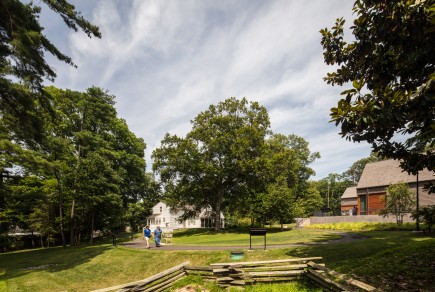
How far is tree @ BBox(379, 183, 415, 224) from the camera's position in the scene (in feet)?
A: 89.8

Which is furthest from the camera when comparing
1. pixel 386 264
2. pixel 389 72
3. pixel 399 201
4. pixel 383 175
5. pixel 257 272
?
pixel 383 175

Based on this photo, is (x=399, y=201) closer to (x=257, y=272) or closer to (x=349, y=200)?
(x=257, y=272)

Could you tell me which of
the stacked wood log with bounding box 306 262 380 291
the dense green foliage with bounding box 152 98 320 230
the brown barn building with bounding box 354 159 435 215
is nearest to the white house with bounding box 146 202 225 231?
the dense green foliage with bounding box 152 98 320 230

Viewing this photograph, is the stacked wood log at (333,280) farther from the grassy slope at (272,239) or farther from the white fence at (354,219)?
the white fence at (354,219)

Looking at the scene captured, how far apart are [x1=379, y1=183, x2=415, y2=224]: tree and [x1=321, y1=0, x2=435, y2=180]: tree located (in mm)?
20046

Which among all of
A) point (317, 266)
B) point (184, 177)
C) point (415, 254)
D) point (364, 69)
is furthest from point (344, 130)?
point (184, 177)

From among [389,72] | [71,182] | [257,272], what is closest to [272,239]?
[257,272]

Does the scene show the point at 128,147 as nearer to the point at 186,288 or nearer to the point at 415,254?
the point at 186,288

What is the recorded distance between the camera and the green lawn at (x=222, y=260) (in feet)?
33.6

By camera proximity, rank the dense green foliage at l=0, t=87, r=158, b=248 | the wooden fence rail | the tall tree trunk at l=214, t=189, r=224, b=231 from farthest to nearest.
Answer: the tall tree trunk at l=214, t=189, r=224, b=231, the dense green foliage at l=0, t=87, r=158, b=248, the wooden fence rail

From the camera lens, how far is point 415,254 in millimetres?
12102

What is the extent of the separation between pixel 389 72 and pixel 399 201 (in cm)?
2421

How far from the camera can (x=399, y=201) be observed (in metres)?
27.7

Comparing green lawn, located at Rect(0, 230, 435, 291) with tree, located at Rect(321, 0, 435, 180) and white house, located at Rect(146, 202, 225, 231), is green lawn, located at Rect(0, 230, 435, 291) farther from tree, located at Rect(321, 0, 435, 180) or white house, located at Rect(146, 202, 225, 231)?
white house, located at Rect(146, 202, 225, 231)
